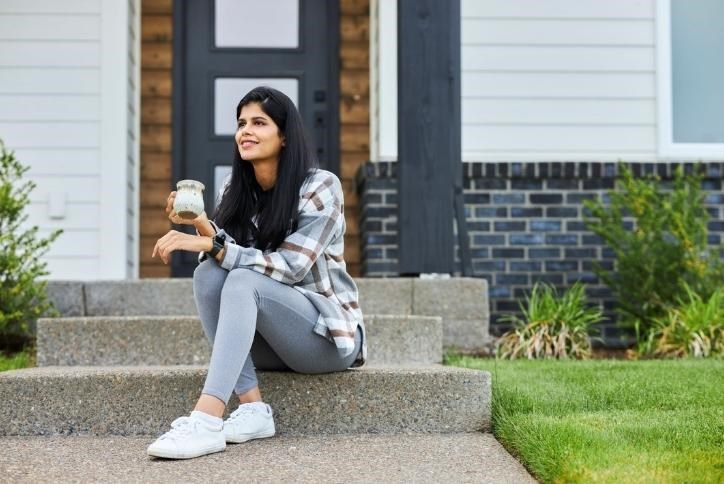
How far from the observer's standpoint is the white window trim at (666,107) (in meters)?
5.66

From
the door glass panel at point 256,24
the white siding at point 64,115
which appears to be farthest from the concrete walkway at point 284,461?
the door glass panel at point 256,24

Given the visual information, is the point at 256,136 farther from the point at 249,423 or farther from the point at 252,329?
the point at 249,423

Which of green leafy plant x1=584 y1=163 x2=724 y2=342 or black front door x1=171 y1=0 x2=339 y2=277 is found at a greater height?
black front door x1=171 y1=0 x2=339 y2=277

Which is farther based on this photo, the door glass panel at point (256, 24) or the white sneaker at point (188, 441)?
the door glass panel at point (256, 24)

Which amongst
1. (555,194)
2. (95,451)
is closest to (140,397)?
(95,451)

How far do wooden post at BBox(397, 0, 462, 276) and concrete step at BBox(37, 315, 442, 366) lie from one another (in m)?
0.68

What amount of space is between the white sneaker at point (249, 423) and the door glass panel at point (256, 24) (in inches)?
151

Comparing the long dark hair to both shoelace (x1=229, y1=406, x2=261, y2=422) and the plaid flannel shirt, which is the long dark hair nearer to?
the plaid flannel shirt

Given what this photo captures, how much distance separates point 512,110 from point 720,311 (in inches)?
67.1

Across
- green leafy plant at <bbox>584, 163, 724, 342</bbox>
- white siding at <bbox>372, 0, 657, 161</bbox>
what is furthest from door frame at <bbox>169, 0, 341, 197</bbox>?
green leafy plant at <bbox>584, 163, 724, 342</bbox>

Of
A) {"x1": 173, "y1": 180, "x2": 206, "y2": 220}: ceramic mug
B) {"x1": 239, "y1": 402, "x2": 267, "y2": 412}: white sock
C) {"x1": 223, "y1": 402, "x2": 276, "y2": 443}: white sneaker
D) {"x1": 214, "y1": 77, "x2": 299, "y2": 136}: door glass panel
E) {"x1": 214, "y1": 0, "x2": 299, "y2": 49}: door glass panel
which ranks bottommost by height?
{"x1": 223, "y1": 402, "x2": 276, "y2": 443}: white sneaker

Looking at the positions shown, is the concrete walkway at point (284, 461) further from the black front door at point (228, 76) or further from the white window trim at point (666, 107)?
the black front door at point (228, 76)

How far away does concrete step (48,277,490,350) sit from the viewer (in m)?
4.32

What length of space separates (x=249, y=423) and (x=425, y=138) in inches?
79.7
